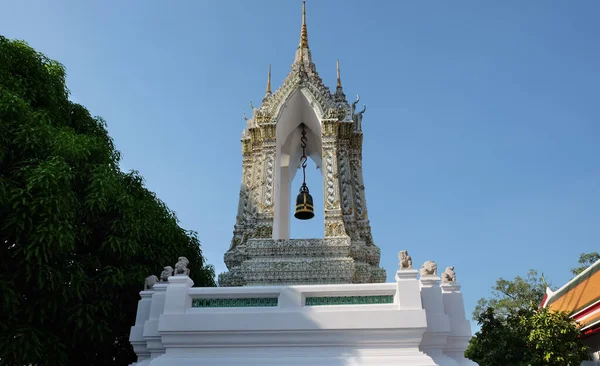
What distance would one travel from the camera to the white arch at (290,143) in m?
11.1

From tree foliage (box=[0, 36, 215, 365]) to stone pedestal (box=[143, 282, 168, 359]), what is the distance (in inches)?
61.2

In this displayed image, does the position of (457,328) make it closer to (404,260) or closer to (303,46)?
(404,260)

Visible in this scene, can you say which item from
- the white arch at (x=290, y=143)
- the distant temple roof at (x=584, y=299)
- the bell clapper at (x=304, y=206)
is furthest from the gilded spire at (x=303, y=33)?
the distant temple roof at (x=584, y=299)

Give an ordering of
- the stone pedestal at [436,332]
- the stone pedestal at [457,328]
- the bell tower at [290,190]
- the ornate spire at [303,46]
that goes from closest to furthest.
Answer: the stone pedestal at [436,332] → the stone pedestal at [457,328] → the bell tower at [290,190] → the ornate spire at [303,46]

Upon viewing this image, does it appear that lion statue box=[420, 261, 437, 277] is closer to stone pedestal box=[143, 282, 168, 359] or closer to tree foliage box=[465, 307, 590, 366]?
stone pedestal box=[143, 282, 168, 359]

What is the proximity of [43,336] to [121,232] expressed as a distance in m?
2.19

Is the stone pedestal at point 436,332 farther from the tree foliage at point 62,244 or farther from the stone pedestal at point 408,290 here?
the tree foliage at point 62,244

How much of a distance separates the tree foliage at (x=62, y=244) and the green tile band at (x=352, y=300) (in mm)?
3848

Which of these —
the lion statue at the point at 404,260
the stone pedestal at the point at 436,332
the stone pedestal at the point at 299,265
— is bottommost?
the stone pedestal at the point at 436,332

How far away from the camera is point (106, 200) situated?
29.1 feet

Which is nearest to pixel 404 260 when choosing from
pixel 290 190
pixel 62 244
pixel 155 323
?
pixel 155 323

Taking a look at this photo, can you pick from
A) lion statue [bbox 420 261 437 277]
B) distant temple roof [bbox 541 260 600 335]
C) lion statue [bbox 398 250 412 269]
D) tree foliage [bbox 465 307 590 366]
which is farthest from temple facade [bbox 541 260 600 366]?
lion statue [bbox 398 250 412 269]

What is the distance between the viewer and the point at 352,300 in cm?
697

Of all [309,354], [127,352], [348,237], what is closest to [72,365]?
[127,352]
